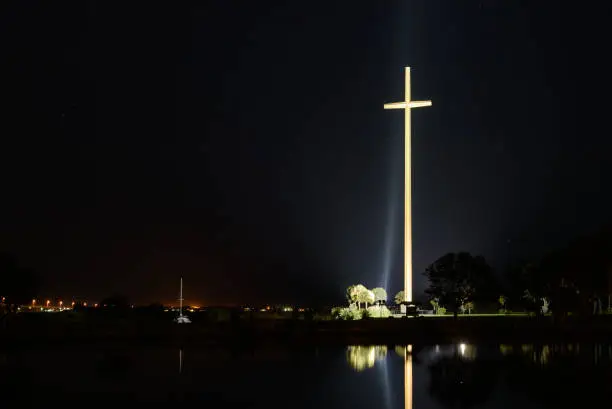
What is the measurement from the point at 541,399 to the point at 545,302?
6503 cm

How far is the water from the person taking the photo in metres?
19.8

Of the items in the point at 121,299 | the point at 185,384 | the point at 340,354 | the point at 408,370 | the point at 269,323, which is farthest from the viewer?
the point at 121,299

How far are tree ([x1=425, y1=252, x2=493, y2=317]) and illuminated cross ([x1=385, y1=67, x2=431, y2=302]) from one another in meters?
3.67

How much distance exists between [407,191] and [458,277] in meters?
9.21

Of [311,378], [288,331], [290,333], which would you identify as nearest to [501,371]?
[311,378]

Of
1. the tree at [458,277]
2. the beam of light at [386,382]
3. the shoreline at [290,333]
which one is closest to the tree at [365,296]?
the tree at [458,277]

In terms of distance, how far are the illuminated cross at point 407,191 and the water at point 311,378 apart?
101 feet

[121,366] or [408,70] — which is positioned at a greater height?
[408,70]

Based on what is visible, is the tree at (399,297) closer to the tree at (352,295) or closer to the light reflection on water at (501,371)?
the tree at (352,295)

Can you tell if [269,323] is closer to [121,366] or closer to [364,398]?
[121,366]

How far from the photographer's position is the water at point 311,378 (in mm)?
19750

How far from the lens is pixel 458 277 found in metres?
69.4

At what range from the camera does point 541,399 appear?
65.1 feet

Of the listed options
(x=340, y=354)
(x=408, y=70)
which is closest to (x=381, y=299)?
(x=408, y=70)
